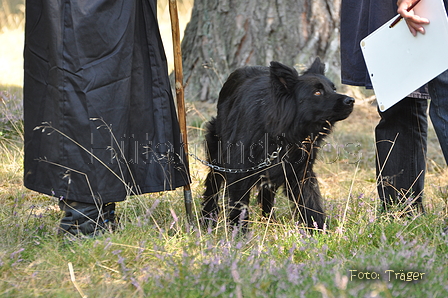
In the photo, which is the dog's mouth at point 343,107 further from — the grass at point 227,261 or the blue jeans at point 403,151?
the grass at point 227,261

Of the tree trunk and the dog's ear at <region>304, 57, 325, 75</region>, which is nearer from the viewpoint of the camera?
the dog's ear at <region>304, 57, 325, 75</region>

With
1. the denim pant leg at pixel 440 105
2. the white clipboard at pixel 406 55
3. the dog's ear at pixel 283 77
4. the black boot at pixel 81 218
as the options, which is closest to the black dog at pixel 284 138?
the dog's ear at pixel 283 77

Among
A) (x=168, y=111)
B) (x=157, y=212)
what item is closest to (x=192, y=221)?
(x=157, y=212)

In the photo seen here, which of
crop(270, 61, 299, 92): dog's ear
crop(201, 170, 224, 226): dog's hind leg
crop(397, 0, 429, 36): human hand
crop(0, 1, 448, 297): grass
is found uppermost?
crop(397, 0, 429, 36): human hand

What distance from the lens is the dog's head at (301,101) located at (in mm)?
2883

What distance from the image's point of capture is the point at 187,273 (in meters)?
1.79

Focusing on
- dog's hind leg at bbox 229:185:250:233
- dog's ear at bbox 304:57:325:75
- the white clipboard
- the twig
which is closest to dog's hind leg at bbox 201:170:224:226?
dog's hind leg at bbox 229:185:250:233

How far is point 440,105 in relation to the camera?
2.38m

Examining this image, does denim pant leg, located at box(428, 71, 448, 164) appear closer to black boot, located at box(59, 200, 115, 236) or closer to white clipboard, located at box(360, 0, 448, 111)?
white clipboard, located at box(360, 0, 448, 111)

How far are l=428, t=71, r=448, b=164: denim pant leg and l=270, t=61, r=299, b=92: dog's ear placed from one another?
0.86m

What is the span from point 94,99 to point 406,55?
1.61 metres

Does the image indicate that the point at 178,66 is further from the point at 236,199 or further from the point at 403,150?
the point at 403,150

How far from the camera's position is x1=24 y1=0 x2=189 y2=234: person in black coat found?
2.24m

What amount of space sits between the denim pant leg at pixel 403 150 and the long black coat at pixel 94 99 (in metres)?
1.38
